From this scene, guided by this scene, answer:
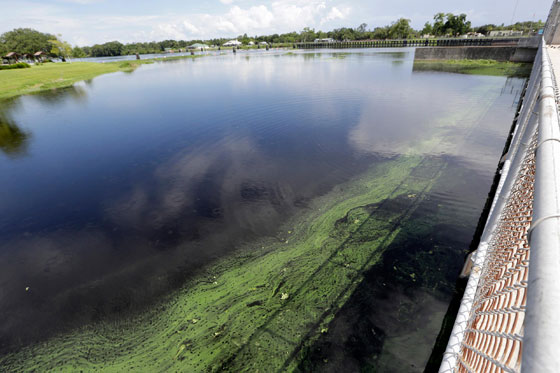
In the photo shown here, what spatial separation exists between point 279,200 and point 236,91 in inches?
581

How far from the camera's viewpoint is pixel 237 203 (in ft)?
21.2

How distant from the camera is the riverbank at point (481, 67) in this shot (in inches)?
893

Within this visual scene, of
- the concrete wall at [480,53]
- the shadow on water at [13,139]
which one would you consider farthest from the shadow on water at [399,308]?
the concrete wall at [480,53]

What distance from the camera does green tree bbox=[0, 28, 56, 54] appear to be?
56.2m

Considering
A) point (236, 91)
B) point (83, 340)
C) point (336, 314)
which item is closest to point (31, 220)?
point (83, 340)

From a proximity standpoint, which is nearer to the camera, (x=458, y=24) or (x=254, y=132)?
(x=254, y=132)

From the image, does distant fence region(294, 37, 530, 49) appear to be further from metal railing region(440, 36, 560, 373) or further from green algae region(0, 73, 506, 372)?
metal railing region(440, 36, 560, 373)

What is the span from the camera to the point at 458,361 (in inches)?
80.2

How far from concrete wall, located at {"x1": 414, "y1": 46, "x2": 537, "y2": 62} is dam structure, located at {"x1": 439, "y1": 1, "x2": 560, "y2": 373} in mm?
35068

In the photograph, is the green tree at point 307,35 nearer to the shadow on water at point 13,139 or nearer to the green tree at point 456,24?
the green tree at point 456,24

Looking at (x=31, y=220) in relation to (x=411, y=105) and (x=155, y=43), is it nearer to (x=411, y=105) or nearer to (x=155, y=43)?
(x=411, y=105)

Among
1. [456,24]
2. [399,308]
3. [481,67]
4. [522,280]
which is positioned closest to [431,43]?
[456,24]

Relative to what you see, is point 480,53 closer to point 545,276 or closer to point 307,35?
point 545,276

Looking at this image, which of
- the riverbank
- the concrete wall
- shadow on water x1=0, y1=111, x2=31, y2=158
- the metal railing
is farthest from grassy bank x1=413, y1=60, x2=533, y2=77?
shadow on water x1=0, y1=111, x2=31, y2=158
